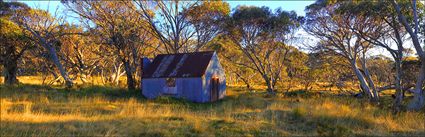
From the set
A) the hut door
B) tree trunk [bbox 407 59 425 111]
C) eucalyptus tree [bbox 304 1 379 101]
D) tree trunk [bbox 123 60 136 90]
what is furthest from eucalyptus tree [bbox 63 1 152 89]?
tree trunk [bbox 407 59 425 111]

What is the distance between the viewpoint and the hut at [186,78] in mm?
20717

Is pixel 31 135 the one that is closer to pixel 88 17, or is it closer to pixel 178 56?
pixel 178 56

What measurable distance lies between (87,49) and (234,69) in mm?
20286

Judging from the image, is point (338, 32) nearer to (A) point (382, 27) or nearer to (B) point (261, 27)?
(A) point (382, 27)

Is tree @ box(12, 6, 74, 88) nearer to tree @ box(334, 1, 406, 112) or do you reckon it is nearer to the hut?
the hut

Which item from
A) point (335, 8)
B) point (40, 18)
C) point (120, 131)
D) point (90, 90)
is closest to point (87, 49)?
point (40, 18)

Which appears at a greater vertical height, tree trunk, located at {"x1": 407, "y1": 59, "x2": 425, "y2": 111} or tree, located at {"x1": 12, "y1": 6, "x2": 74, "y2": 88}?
tree, located at {"x1": 12, "y1": 6, "x2": 74, "y2": 88}

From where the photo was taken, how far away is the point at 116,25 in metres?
25.5

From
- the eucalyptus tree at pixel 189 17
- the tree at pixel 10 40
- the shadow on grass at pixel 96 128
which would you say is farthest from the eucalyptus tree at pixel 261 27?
the shadow on grass at pixel 96 128

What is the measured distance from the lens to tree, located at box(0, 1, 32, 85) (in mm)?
26297

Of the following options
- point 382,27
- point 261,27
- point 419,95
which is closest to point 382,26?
point 382,27

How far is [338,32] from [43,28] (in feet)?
81.4

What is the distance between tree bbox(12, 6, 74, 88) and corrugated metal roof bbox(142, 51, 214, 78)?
27.6 feet

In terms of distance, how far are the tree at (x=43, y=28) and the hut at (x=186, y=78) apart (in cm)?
848
